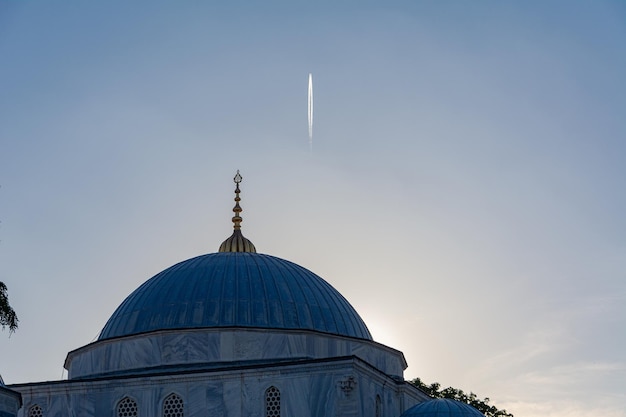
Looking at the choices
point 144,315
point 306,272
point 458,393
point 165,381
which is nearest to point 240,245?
point 306,272

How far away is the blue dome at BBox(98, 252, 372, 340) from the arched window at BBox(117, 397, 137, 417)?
9.79ft

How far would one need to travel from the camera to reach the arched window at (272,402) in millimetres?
36094

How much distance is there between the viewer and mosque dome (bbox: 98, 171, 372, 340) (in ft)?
131

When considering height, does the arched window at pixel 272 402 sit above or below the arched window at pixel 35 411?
below

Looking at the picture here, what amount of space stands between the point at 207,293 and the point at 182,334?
1981mm

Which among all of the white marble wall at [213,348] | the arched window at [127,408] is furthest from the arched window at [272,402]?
the arched window at [127,408]

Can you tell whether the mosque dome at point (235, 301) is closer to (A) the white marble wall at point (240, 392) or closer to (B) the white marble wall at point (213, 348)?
(B) the white marble wall at point (213, 348)

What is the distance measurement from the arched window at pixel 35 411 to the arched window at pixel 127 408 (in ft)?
8.48

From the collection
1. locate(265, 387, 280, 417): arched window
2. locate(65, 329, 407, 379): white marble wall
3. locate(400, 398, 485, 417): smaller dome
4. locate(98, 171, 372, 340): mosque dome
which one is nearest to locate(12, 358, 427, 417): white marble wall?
locate(265, 387, 280, 417): arched window

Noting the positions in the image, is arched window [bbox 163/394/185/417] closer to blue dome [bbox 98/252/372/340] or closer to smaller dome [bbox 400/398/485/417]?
blue dome [bbox 98/252/372/340]

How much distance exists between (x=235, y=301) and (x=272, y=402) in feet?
Answer: 16.0

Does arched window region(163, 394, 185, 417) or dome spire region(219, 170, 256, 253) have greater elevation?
dome spire region(219, 170, 256, 253)

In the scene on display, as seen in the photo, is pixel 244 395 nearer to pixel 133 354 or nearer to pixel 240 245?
pixel 133 354

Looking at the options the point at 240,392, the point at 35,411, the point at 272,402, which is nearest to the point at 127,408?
the point at 35,411
